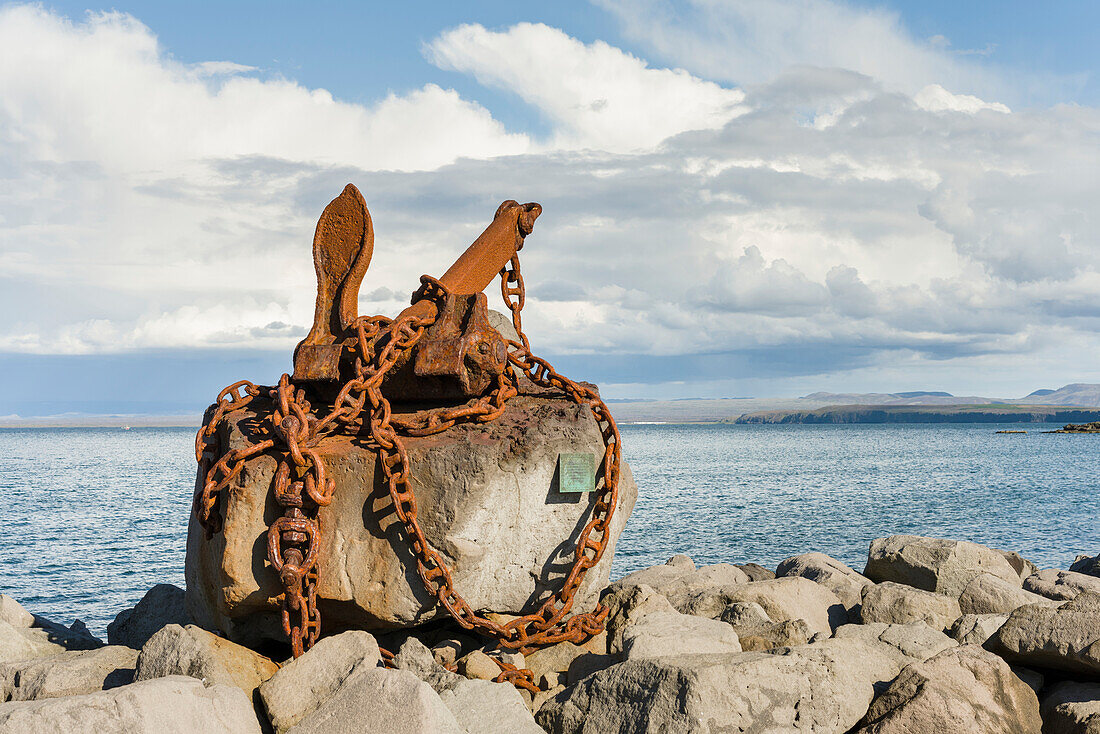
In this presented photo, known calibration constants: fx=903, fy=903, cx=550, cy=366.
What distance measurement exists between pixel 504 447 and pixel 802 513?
1655cm

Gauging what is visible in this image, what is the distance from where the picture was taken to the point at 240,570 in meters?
4.13

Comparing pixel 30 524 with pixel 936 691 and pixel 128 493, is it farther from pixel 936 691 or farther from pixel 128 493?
pixel 936 691

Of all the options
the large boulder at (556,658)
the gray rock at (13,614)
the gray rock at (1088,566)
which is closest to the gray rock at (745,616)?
the large boulder at (556,658)

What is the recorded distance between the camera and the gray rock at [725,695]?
11.4 ft

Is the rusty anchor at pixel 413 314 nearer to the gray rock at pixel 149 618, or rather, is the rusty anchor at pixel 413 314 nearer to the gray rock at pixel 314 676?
the gray rock at pixel 314 676

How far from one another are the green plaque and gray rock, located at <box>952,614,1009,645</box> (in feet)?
6.94

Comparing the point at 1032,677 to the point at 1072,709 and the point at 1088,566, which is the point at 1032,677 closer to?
the point at 1072,709

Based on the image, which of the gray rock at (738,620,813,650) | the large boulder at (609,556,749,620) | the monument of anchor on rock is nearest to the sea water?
the large boulder at (609,556,749,620)

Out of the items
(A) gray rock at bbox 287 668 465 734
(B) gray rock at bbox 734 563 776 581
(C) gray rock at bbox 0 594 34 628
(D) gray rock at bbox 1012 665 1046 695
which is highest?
(A) gray rock at bbox 287 668 465 734

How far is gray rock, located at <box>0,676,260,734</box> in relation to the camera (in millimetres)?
2941

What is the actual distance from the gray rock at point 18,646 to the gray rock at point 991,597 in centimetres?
566

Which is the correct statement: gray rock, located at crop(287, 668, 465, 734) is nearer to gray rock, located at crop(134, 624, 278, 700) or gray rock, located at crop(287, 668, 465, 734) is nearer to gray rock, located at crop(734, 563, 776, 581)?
gray rock, located at crop(134, 624, 278, 700)

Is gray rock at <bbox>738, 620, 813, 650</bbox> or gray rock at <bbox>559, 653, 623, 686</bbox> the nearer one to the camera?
gray rock at <bbox>559, 653, 623, 686</bbox>

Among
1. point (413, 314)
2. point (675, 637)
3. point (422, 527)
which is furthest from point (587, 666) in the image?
point (413, 314)
